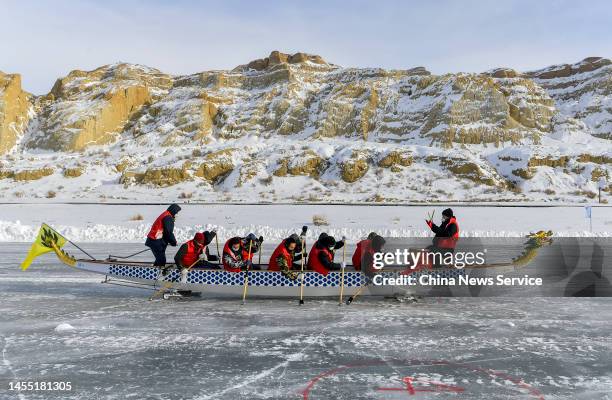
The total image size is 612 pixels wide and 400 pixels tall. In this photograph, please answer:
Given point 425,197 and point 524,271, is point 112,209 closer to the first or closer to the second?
point 524,271

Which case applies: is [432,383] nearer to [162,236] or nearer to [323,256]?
[323,256]

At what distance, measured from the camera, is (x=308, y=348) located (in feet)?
20.3

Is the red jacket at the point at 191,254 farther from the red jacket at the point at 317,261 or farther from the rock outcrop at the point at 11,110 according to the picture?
the rock outcrop at the point at 11,110

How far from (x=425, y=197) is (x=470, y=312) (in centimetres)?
4785

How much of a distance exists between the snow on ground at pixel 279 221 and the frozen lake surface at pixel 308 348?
12.2 meters

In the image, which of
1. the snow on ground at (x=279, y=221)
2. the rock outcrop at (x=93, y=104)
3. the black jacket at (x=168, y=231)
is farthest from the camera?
the rock outcrop at (x=93, y=104)

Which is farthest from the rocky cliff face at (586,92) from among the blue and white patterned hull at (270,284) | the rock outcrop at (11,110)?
the rock outcrop at (11,110)

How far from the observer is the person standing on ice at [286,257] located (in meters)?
9.07

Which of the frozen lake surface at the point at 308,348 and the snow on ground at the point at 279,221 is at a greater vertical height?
the snow on ground at the point at 279,221

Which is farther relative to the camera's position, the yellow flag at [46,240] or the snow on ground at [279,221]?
the snow on ground at [279,221]

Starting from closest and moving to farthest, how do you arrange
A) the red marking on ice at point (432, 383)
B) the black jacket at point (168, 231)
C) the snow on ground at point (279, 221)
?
the red marking on ice at point (432, 383)
the black jacket at point (168, 231)
the snow on ground at point (279, 221)

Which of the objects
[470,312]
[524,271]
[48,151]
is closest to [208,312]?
[470,312]

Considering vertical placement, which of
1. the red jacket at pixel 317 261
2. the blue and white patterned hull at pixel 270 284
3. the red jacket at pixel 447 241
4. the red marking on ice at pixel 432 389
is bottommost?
the red marking on ice at pixel 432 389

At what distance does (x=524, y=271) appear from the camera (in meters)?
11.9
